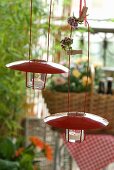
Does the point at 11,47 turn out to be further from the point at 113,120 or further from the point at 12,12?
the point at 113,120

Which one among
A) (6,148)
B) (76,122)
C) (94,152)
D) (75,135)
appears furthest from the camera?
(6,148)

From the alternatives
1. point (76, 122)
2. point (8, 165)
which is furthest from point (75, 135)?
point (8, 165)

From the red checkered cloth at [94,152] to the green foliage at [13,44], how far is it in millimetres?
541

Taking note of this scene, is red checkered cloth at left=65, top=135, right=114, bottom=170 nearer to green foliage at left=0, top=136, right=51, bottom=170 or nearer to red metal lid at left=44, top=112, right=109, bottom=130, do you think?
green foliage at left=0, top=136, right=51, bottom=170

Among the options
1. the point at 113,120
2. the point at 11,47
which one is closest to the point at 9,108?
the point at 11,47

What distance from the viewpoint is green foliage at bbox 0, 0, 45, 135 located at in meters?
2.35

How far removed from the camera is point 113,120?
89.0 inches

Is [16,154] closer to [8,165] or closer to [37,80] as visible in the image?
[8,165]

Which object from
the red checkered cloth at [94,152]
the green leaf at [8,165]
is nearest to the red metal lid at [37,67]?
the red checkered cloth at [94,152]

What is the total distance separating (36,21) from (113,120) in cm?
80

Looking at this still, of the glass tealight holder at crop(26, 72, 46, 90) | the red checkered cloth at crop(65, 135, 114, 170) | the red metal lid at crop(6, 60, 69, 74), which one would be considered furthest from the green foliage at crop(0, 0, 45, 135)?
the red metal lid at crop(6, 60, 69, 74)

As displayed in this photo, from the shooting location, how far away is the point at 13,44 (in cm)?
253

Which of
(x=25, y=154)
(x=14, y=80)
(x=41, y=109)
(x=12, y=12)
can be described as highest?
(x=12, y=12)

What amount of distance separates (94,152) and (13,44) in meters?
0.82
